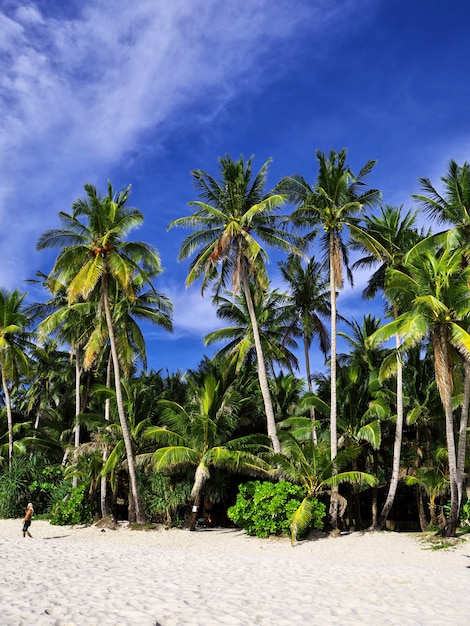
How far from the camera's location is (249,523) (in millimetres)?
18188

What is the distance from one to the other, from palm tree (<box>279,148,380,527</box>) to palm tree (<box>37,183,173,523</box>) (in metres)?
6.50

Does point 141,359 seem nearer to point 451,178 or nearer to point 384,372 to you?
point 384,372

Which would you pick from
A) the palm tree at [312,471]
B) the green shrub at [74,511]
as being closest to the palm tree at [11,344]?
the green shrub at [74,511]

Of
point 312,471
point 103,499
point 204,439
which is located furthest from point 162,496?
point 312,471

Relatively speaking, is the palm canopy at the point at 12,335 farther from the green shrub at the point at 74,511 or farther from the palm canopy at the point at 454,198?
the palm canopy at the point at 454,198

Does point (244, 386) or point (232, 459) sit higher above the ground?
point (244, 386)

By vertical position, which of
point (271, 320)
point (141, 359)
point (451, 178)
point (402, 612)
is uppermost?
point (451, 178)

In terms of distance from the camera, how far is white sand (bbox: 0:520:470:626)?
6.80m

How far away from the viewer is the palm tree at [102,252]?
19.4 meters

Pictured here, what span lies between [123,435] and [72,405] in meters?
15.4

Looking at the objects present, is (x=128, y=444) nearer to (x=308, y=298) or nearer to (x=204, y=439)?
(x=204, y=439)

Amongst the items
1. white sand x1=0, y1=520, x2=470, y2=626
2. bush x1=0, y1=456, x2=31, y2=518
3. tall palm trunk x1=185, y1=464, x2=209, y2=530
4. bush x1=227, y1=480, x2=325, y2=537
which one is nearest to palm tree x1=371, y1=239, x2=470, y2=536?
white sand x1=0, y1=520, x2=470, y2=626

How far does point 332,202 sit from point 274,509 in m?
11.8

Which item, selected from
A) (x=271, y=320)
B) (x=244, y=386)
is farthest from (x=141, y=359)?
(x=271, y=320)
